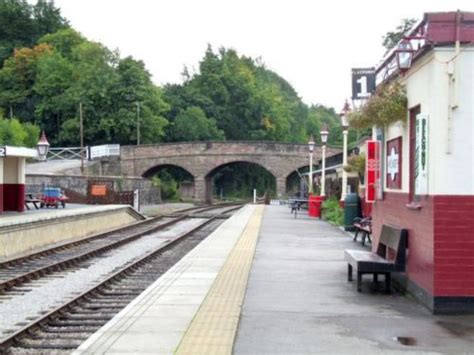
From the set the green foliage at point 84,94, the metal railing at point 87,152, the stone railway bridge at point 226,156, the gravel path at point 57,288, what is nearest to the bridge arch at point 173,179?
the stone railway bridge at point 226,156

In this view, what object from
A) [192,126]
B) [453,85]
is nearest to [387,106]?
[453,85]

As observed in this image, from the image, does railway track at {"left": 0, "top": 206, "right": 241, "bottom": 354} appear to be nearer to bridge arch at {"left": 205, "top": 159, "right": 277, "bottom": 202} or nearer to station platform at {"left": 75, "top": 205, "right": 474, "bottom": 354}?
station platform at {"left": 75, "top": 205, "right": 474, "bottom": 354}

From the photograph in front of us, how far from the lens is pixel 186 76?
116 meters

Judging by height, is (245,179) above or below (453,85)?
below

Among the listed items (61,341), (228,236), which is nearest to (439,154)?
(61,341)

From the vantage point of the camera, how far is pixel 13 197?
95.0 feet

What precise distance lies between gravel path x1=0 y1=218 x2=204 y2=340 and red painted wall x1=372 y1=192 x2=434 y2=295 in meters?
5.08

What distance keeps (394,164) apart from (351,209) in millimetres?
12278

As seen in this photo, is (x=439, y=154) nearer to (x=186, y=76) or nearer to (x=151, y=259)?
(x=151, y=259)

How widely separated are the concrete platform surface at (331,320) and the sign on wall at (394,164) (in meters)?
1.63

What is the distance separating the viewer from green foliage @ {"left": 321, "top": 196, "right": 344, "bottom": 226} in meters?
28.1

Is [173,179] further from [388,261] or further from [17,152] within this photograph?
[388,261]

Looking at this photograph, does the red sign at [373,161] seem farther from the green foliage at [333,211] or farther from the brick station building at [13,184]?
the brick station building at [13,184]

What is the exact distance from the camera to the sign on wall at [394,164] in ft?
37.2
